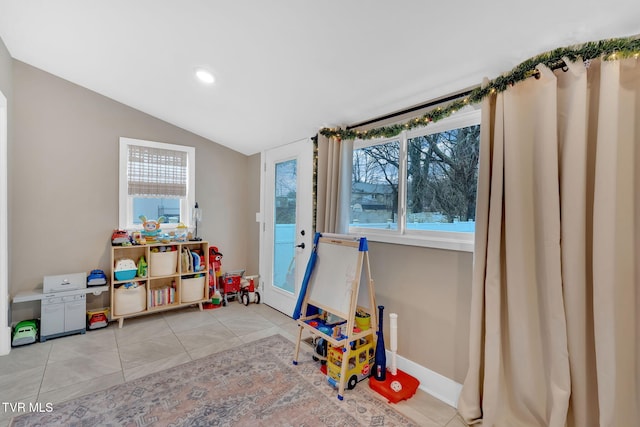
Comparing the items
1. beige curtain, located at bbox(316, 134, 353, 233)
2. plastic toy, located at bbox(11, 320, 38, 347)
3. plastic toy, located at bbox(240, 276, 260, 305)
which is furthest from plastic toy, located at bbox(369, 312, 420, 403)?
plastic toy, located at bbox(11, 320, 38, 347)

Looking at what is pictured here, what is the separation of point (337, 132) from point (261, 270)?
2.20 m

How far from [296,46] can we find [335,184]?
1182mm

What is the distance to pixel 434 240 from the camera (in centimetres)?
205

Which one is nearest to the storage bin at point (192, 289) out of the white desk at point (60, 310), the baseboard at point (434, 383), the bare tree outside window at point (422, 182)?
the white desk at point (60, 310)

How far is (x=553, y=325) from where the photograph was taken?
4.71ft

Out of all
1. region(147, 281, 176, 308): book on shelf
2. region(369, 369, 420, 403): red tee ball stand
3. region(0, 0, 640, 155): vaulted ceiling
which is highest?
region(0, 0, 640, 155): vaulted ceiling

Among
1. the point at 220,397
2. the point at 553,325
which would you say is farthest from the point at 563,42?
the point at 220,397

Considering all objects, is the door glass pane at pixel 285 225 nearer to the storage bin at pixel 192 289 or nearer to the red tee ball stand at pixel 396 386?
the storage bin at pixel 192 289

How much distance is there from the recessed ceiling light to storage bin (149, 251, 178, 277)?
1.98 metres

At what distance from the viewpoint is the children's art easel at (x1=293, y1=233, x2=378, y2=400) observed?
6.68ft

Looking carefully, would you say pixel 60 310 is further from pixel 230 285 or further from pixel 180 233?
pixel 230 285

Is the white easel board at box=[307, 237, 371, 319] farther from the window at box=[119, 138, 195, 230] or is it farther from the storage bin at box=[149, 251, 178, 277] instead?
the window at box=[119, 138, 195, 230]

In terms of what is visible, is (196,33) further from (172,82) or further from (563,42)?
(563,42)

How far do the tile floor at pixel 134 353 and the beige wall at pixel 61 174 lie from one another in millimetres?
614
